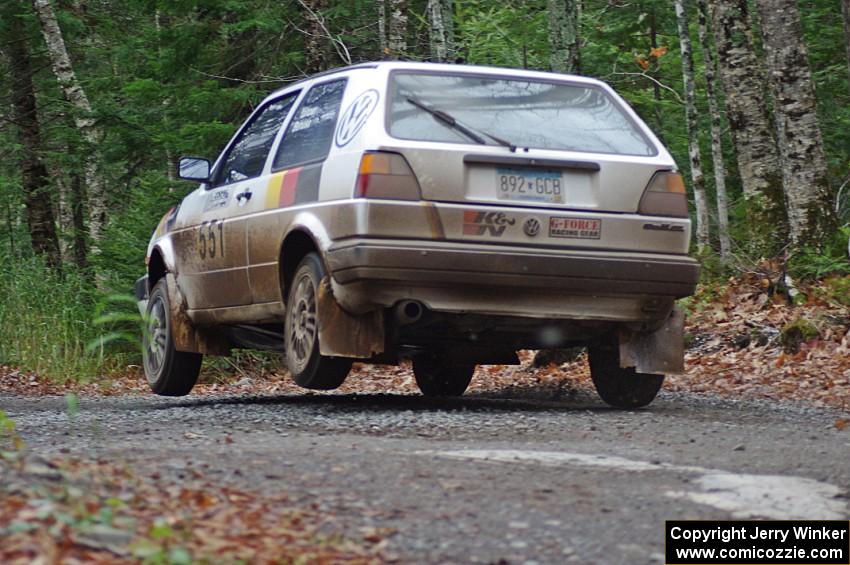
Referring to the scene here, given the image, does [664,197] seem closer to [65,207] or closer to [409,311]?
[409,311]

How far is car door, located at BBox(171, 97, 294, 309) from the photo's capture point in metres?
8.98

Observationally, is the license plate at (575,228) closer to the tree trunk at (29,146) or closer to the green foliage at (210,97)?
the green foliage at (210,97)

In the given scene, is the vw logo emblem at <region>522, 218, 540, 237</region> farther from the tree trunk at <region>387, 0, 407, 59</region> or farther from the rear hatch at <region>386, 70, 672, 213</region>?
the tree trunk at <region>387, 0, 407, 59</region>

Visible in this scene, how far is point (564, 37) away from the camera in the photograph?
16234mm

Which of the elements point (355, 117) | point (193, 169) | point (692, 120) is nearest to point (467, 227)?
point (355, 117)

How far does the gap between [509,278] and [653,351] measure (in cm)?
124

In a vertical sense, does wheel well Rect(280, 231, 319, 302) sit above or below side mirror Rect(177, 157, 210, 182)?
below

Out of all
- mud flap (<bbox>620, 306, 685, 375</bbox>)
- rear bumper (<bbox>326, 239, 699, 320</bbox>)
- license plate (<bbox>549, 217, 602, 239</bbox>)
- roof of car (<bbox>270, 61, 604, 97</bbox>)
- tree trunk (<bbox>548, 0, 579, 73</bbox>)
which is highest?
tree trunk (<bbox>548, 0, 579, 73</bbox>)

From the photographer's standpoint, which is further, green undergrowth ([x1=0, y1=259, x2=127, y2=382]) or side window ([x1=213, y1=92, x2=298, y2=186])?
green undergrowth ([x1=0, y1=259, x2=127, y2=382])

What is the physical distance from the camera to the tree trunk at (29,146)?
81.3 ft

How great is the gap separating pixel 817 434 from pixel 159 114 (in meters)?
13.0

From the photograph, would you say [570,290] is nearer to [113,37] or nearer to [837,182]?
[837,182]

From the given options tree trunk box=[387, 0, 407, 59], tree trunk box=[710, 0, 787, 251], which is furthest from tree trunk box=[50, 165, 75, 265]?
tree trunk box=[710, 0, 787, 251]

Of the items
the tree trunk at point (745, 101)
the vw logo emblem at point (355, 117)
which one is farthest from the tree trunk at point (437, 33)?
the vw logo emblem at point (355, 117)
